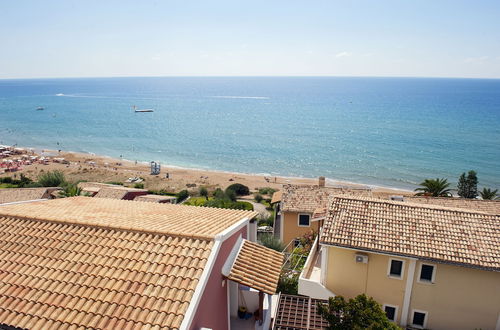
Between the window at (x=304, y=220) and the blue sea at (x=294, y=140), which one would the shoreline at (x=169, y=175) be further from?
the window at (x=304, y=220)

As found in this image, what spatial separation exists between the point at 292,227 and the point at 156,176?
38240 mm

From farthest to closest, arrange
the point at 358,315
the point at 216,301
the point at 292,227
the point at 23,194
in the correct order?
the point at 23,194 < the point at 292,227 < the point at 358,315 < the point at 216,301

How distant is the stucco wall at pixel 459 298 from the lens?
40.5ft

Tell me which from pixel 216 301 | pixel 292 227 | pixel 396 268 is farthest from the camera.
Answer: pixel 292 227

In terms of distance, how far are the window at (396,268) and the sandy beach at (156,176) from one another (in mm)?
38127

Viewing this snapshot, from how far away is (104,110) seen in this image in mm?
149500

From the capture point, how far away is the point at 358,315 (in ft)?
28.8

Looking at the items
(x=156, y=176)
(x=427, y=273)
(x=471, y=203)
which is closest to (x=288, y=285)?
(x=427, y=273)

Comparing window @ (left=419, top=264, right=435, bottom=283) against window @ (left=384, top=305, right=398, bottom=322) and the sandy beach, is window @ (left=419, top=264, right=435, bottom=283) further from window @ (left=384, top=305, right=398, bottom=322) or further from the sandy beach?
the sandy beach

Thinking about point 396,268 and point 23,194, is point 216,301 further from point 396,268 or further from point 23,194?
point 23,194

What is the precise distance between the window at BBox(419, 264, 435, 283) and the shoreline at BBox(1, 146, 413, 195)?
124ft

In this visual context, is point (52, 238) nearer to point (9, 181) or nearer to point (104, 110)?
point (9, 181)

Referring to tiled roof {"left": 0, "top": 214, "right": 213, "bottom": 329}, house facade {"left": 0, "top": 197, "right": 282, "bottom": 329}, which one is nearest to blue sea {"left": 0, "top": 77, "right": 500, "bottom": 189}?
house facade {"left": 0, "top": 197, "right": 282, "bottom": 329}

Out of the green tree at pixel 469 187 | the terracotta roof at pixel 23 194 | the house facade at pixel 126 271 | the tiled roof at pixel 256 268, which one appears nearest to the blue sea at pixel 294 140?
the green tree at pixel 469 187
